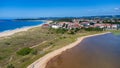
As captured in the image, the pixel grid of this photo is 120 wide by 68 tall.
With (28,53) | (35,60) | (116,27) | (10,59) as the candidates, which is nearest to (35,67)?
(35,60)

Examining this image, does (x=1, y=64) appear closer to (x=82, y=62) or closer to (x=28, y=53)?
(x=28, y=53)

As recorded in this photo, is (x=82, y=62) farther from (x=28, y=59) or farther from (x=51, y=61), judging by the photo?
(x=28, y=59)

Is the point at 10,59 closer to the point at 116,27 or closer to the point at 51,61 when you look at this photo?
the point at 51,61

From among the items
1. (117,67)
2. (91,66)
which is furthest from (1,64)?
(117,67)

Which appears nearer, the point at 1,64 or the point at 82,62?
the point at 1,64

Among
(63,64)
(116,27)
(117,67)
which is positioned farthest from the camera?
(116,27)

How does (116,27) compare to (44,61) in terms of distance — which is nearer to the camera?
(44,61)

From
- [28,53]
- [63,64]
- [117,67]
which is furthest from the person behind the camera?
[28,53]

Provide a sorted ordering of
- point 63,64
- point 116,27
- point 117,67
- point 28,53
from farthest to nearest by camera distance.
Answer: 1. point 116,27
2. point 28,53
3. point 63,64
4. point 117,67

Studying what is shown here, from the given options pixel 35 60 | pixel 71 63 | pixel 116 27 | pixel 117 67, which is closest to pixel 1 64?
pixel 35 60
